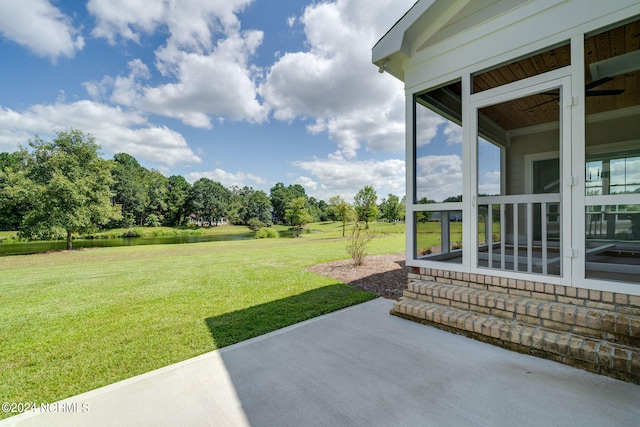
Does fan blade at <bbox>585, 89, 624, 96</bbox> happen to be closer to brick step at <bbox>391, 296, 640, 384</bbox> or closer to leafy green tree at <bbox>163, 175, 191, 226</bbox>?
brick step at <bbox>391, 296, 640, 384</bbox>

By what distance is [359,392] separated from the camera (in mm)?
2037

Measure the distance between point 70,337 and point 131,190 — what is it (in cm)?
4360

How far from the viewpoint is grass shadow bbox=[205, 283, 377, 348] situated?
3236 mm

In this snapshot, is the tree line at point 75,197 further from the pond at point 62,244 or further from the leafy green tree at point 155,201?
the pond at point 62,244

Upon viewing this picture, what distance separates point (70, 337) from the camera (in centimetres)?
323

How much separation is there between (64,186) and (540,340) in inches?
819

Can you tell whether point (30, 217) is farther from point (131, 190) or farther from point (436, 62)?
point (131, 190)

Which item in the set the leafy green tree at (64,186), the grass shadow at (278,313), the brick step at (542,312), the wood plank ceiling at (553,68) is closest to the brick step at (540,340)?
the brick step at (542,312)

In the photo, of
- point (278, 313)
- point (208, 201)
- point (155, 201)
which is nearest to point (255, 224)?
point (208, 201)

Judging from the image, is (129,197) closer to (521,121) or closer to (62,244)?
(62,244)

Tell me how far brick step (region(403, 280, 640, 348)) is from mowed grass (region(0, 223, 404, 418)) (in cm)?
159

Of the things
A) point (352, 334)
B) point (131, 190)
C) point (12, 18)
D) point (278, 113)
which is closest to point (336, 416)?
point (352, 334)

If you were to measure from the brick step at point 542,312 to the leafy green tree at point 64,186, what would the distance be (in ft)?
63.9

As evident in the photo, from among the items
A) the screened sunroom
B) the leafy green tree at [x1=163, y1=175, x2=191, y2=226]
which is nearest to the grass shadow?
the screened sunroom
